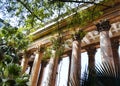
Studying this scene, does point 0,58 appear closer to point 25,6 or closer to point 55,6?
point 25,6

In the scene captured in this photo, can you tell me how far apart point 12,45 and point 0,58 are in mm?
1530

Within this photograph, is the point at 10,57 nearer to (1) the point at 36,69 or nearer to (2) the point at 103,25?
(1) the point at 36,69

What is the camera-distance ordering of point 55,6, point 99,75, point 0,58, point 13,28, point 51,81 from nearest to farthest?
point 99,75, point 55,6, point 13,28, point 0,58, point 51,81

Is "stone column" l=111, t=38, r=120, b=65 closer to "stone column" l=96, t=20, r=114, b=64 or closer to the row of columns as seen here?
the row of columns

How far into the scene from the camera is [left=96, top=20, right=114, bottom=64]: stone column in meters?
13.1

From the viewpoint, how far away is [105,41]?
1434cm

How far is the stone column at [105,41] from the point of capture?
13.1 m

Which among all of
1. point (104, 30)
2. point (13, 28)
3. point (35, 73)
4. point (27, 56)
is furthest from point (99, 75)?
point (27, 56)

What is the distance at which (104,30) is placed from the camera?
15211 mm

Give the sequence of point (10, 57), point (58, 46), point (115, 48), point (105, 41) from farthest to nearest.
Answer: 1. point (115, 48)
2. point (10, 57)
3. point (105, 41)
4. point (58, 46)

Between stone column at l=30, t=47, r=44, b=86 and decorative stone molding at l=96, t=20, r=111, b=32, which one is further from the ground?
decorative stone molding at l=96, t=20, r=111, b=32

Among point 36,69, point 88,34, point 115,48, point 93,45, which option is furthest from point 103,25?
point 36,69

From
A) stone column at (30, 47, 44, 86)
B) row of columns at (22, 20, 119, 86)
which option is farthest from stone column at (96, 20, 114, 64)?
stone column at (30, 47, 44, 86)

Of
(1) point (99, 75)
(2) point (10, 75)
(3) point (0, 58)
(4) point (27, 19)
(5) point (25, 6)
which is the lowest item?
(1) point (99, 75)
